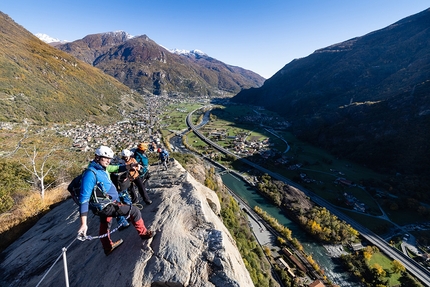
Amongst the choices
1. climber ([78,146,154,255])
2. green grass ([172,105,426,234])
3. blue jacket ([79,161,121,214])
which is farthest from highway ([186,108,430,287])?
blue jacket ([79,161,121,214])

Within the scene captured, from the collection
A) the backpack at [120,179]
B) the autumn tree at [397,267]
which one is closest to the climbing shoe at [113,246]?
the backpack at [120,179]

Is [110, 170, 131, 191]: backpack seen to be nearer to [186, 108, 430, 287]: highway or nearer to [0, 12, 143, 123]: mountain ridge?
[186, 108, 430, 287]: highway

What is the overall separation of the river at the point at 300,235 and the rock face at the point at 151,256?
121ft

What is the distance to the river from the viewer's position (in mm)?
33562

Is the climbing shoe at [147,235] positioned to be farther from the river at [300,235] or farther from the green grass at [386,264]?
the green grass at [386,264]

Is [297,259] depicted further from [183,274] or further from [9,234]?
[9,234]

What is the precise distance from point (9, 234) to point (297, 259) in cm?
3784

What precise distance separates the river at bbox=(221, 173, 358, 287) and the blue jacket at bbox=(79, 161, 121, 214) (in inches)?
1618

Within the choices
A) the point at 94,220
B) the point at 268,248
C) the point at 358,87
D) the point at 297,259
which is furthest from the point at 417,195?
the point at 358,87

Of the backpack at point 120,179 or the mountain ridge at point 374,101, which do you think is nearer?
the backpack at point 120,179

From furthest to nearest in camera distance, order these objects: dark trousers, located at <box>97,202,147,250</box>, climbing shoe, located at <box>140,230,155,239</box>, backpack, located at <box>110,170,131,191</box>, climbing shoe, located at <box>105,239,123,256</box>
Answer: climbing shoe, located at <box>105,239,123,256</box>, climbing shoe, located at <box>140,230,155,239</box>, backpack, located at <box>110,170,131,191</box>, dark trousers, located at <box>97,202,147,250</box>

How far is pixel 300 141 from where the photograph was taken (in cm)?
10406

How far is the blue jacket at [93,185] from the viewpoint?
4754 mm

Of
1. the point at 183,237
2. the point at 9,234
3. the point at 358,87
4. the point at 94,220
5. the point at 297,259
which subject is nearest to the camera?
the point at 183,237
